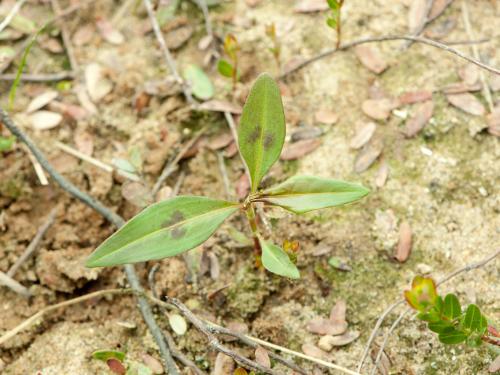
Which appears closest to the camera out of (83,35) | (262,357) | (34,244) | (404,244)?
(262,357)

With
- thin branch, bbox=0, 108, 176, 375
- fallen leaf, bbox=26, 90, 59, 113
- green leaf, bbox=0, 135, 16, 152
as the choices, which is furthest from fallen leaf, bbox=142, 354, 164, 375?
fallen leaf, bbox=26, 90, 59, 113

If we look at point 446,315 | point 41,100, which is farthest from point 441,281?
point 41,100

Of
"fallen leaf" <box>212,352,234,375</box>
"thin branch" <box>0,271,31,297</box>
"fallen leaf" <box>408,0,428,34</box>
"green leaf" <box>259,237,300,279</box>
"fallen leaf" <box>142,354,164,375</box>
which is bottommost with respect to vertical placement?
"fallen leaf" <box>142,354,164,375</box>

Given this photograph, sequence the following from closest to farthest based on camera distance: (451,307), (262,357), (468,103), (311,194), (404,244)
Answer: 1. (451,307)
2. (311,194)
3. (262,357)
4. (404,244)
5. (468,103)

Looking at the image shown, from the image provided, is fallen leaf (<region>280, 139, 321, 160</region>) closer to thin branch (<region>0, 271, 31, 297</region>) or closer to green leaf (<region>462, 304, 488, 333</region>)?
green leaf (<region>462, 304, 488, 333</region>)

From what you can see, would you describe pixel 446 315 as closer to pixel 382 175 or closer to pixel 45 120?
pixel 382 175

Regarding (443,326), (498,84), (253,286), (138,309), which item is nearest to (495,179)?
(498,84)

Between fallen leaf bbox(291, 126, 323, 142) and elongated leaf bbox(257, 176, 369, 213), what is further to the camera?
fallen leaf bbox(291, 126, 323, 142)

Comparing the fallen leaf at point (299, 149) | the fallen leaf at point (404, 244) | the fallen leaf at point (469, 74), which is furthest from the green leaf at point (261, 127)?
the fallen leaf at point (469, 74)
